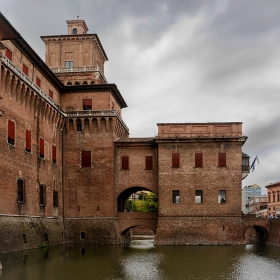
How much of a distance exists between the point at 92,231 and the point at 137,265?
1527 centimetres

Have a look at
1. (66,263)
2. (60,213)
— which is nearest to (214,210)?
(60,213)

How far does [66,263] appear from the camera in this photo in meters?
24.0

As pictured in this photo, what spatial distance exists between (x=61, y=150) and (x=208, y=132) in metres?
13.2

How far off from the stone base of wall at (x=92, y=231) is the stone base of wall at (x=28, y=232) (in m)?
0.95

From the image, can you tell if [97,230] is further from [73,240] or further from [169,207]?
[169,207]

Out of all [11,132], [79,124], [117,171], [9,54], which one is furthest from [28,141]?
[117,171]

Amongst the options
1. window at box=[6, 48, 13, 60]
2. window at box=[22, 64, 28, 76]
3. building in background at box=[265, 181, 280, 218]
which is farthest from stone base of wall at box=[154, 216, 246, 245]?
building in background at box=[265, 181, 280, 218]

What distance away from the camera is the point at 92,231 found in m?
38.2

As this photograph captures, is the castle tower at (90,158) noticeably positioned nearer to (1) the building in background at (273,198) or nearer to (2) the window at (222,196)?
(2) the window at (222,196)

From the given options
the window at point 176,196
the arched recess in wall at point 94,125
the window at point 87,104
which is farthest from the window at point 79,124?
the window at point 176,196

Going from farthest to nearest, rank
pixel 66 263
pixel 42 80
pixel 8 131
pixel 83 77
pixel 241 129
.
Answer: pixel 83 77 → pixel 241 129 → pixel 42 80 → pixel 8 131 → pixel 66 263

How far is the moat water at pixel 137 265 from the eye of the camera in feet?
64.7

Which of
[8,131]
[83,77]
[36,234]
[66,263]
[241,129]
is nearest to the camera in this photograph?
[66,263]

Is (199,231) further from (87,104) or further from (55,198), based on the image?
(87,104)
